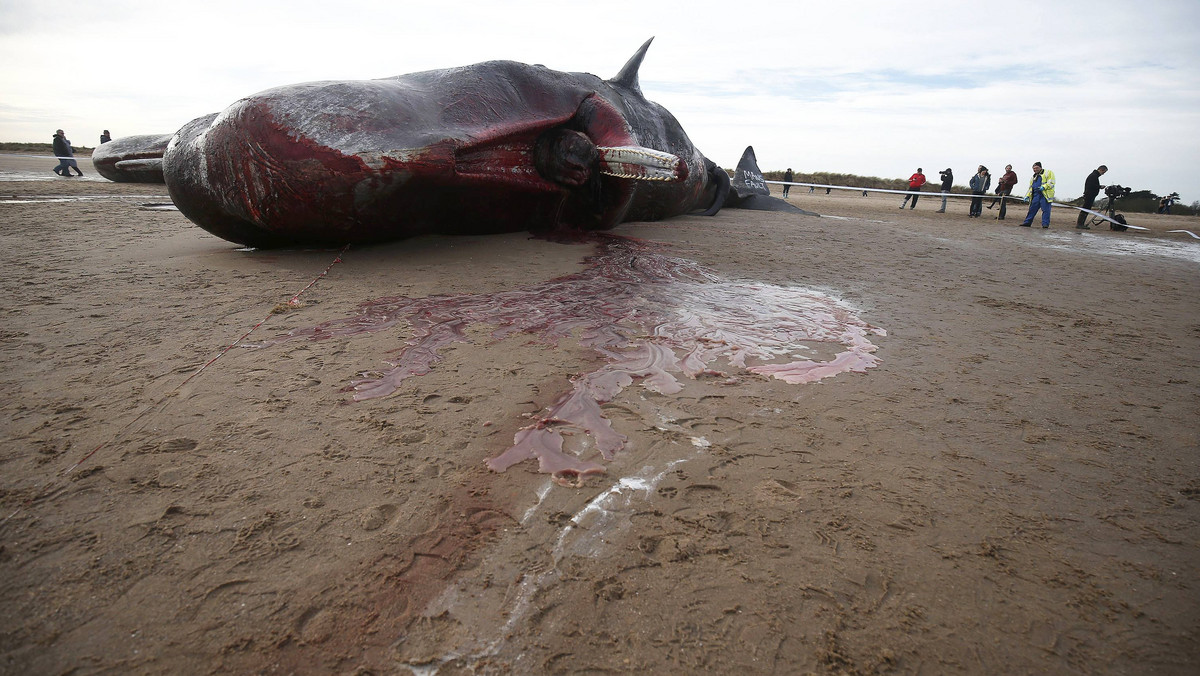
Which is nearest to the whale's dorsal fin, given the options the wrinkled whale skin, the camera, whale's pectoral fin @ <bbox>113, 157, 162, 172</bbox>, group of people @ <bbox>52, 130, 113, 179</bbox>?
the wrinkled whale skin

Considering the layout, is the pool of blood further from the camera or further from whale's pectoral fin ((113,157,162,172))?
the camera

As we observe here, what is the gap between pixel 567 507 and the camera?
1.64 m

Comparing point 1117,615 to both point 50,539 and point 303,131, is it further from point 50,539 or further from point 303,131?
point 303,131

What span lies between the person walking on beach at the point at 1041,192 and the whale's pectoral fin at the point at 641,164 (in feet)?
37.1

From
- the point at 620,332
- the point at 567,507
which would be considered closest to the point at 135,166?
the point at 620,332

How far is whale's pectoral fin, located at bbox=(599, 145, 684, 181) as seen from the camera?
4598 millimetres

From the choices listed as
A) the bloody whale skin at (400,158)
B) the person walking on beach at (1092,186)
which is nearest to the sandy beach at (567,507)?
the bloody whale skin at (400,158)

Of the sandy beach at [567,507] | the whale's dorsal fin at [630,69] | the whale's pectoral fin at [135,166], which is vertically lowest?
the sandy beach at [567,507]

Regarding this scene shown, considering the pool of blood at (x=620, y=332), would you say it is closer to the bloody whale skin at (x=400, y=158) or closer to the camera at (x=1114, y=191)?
the bloody whale skin at (x=400, y=158)

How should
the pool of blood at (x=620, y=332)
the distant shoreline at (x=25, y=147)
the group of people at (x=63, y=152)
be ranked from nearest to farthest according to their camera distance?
the pool of blood at (x=620, y=332)
the group of people at (x=63, y=152)
the distant shoreline at (x=25, y=147)

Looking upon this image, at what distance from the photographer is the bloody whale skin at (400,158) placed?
4.04 m

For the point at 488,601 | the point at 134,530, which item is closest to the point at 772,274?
the point at 488,601

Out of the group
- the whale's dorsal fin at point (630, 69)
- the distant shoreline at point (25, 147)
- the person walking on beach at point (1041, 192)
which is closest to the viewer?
the whale's dorsal fin at point (630, 69)

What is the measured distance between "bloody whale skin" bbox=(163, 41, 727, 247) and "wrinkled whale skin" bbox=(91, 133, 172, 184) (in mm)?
8007
